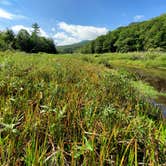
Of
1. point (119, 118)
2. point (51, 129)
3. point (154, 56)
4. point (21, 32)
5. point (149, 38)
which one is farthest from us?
point (149, 38)

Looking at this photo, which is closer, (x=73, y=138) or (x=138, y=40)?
(x=73, y=138)

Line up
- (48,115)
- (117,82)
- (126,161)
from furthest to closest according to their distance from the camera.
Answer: (117,82)
(48,115)
(126,161)

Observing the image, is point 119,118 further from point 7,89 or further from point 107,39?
point 107,39

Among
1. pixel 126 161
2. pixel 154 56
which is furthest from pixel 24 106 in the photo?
pixel 154 56

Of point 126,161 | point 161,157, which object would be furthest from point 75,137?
point 161,157

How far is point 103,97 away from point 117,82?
92.4 inches

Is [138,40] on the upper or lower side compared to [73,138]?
upper

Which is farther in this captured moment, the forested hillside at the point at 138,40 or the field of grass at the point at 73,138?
the forested hillside at the point at 138,40

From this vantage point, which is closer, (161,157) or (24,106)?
(161,157)

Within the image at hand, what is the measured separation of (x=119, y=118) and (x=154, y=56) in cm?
4639

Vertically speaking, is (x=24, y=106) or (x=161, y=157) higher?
(x=24, y=106)

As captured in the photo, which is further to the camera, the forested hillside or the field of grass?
the forested hillside

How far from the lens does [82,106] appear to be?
4.65 meters

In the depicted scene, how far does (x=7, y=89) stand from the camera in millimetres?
5273
